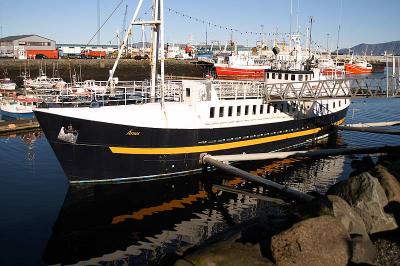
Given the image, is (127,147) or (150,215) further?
(127,147)

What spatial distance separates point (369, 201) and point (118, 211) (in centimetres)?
1259

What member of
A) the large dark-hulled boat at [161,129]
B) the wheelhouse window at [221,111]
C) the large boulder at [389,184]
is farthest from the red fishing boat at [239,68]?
the large boulder at [389,184]

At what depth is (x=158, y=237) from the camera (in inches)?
708

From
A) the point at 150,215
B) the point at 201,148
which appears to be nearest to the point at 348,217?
the point at 150,215

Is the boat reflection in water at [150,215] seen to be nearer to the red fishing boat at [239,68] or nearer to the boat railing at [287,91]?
the boat railing at [287,91]

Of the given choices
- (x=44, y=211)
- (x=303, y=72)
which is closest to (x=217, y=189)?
(x=44, y=211)

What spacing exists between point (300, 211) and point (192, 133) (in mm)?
12435

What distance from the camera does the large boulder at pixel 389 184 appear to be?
15.0 m

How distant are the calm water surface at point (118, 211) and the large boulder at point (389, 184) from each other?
6.23 metres

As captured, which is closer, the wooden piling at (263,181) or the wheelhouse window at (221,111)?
the wooden piling at (263,181)

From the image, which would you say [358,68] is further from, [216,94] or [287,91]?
[216,94]

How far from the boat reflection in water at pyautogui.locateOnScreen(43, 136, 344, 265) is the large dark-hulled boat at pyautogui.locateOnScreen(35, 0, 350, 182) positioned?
1419 mm

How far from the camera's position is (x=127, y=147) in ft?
76.9

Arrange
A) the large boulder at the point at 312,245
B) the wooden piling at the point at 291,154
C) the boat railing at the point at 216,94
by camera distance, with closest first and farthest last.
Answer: the large boulder at the point at 312,245
the boat railing at the point at 216,94
the wooden piling at the point at 291,154
